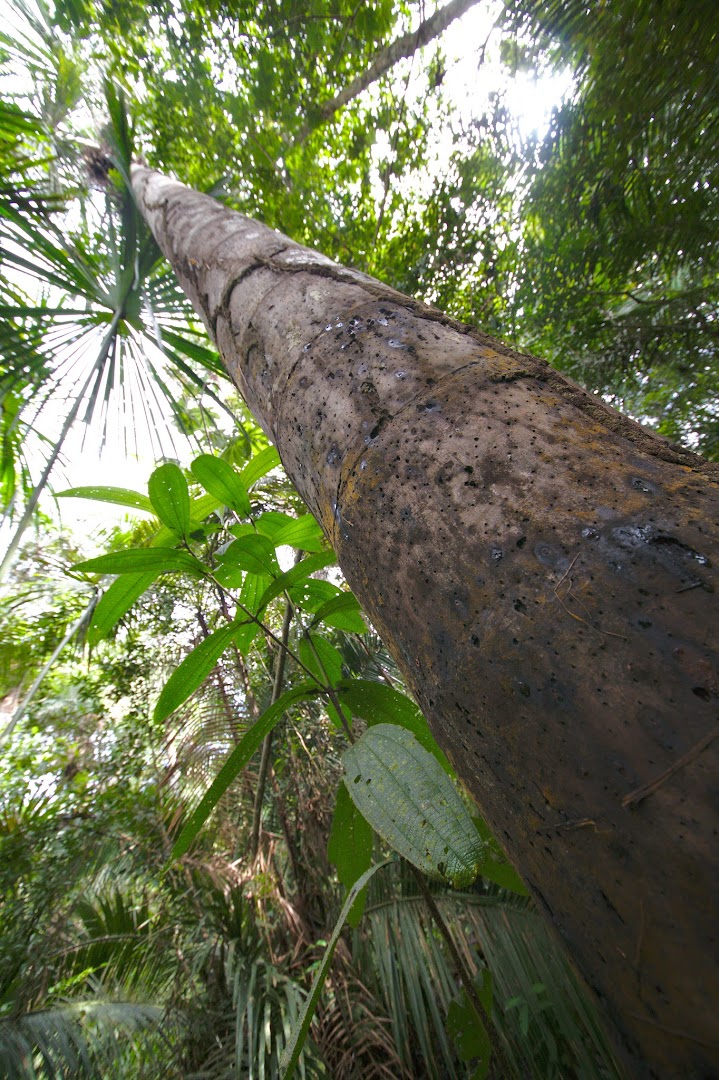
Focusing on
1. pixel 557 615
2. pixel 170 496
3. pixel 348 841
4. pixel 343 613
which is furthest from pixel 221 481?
pixel 557 615

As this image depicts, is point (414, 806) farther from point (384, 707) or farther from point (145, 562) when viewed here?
point (145, 562)

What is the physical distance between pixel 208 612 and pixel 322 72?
11.6 feet

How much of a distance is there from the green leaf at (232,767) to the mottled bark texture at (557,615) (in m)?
0.32

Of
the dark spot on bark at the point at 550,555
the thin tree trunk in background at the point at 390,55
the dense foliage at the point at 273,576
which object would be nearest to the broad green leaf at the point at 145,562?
the dense foliage at the point at 273,576

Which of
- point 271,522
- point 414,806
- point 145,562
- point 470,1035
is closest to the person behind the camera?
point 414,806

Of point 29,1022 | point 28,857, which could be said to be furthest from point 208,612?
point 29,1022

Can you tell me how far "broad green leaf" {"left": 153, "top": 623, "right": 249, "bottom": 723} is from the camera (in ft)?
2.86

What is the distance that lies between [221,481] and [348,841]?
2.23 feet

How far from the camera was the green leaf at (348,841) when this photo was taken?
0.80 m

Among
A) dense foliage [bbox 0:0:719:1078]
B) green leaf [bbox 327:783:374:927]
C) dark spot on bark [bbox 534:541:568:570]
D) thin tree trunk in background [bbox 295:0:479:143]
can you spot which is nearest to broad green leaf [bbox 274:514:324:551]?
dense foliage [bbox 0:0:719:1078]

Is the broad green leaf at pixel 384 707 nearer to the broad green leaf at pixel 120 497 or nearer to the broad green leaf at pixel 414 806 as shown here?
the broad green leaf at pixel 414 806

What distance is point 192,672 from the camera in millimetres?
895

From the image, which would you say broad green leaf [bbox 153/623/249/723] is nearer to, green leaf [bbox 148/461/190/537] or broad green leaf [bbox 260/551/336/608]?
broad green leaf [bbox 260/551/336/608]

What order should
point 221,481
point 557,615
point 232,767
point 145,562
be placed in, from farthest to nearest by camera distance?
point 221,481 < point 145,562 < point 232,767 < point 557,615
